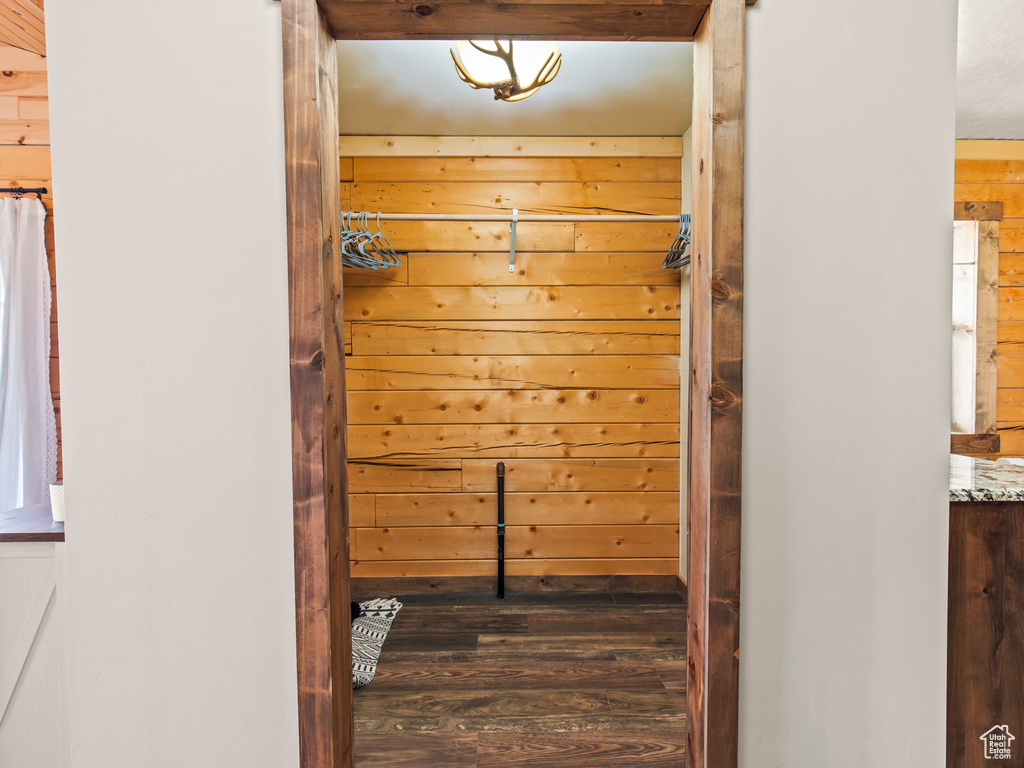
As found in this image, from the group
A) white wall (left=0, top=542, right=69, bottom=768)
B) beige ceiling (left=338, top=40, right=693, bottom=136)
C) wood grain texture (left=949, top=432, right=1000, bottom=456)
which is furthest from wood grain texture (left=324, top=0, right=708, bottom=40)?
wood grain texture (left=949, top=432, right=1000, bottom=456)

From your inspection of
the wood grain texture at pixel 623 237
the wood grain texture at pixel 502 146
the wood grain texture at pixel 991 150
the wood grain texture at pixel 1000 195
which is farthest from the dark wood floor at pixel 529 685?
the wood grain texture at pixel 991 150

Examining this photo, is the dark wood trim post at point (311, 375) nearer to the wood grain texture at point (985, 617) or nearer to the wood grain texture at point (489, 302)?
the wood grain texture at point (985, 617)

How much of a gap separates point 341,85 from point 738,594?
249 cm

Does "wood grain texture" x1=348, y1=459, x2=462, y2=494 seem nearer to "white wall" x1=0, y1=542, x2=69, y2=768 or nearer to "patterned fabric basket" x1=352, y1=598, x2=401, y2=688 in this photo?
"patterned fabric basket" x1=352, y1=598, x2=401, y2=688

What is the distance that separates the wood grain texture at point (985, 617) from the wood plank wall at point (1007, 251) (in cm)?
189

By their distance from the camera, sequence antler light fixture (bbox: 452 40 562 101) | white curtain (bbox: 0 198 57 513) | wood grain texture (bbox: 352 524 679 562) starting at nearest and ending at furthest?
antler light fixture (bbox: 452 40 562 101) < white curtain (bbox: 0 198 57 513) < wood grain texture (bbox: 352 524 679 562)

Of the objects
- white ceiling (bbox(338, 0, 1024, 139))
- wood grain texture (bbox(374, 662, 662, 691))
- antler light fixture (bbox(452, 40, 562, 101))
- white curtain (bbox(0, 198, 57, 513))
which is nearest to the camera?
antler light fixture (bbox(452, 40, 562, 101))

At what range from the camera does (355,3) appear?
41.0 inches

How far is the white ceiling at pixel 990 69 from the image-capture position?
1722mm

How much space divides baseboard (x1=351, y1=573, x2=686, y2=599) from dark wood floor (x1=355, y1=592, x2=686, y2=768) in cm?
6

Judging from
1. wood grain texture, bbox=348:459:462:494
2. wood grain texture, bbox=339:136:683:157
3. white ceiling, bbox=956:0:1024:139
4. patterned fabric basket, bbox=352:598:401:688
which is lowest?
patterned fabric basket, bbox=352:598:401:688

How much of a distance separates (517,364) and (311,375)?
1.84 m

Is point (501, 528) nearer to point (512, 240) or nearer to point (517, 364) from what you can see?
point (517, 364)

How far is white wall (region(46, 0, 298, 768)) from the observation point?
106cm
